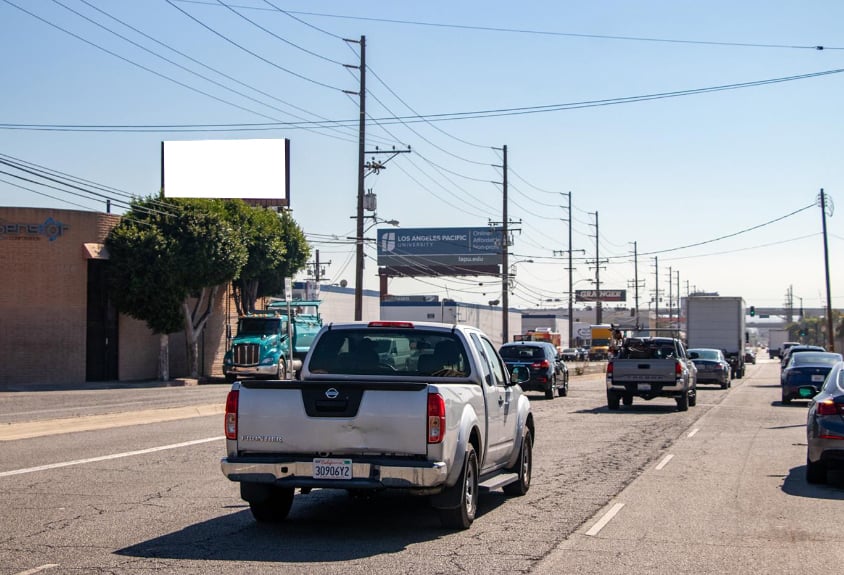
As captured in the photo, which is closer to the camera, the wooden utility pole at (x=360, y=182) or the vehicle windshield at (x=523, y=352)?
the vehicle windshield at (x=523, y=352)

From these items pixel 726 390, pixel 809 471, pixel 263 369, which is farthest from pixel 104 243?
pixel 809 471

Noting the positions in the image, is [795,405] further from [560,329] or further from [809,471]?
[560,329]

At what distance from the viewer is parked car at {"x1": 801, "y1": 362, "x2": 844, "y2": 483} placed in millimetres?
12828

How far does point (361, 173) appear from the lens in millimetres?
44062

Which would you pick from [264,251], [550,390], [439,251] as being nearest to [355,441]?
[550,390]

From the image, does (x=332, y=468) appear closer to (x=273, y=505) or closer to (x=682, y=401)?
(x=273, y=505)

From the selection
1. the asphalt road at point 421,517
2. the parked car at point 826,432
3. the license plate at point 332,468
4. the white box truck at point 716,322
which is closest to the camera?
the asphalt road at point 421,517

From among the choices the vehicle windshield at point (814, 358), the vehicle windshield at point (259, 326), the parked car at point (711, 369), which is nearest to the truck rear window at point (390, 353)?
the vehicle windshield at point (814, 358)

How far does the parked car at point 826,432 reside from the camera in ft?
42.1


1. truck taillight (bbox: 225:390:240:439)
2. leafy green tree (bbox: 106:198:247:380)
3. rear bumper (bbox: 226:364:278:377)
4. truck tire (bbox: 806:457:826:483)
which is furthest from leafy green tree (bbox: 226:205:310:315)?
truck taillight (bbox: 225:390:240:439)

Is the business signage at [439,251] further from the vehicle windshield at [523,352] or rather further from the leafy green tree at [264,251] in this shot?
the vehicle windshield at [523,352]

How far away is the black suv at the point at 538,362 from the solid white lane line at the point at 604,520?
834 inches

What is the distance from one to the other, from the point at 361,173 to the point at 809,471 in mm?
32198

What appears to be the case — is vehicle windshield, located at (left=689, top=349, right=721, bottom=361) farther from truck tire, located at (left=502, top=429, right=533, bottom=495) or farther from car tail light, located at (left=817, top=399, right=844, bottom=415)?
truck tire, located at (left=502, top=429, right=533, bottom=495)
